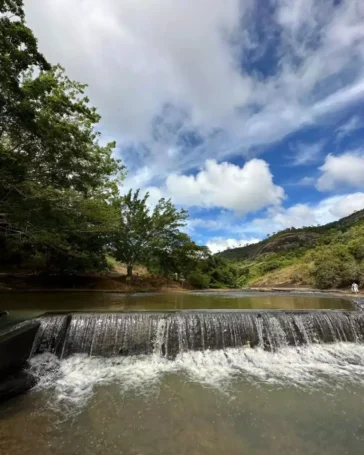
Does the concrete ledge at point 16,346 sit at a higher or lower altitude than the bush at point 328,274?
lower

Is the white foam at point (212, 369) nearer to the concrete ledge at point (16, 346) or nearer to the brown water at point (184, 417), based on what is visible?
the brown water at point (184, 417)

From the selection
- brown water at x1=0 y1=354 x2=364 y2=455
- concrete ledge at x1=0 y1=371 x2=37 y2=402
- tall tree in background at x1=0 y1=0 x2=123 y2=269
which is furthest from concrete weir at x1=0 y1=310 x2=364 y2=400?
tall tree in background at x1=0 y1=0 x2=123 y2=269

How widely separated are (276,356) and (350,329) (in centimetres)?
307

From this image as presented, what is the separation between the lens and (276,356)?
8414 millimetres

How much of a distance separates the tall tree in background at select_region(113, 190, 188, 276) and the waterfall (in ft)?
46.7

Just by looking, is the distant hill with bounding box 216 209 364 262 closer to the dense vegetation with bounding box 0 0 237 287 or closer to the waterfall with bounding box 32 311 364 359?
the dense vegetation with bounding box 0 0 237 287

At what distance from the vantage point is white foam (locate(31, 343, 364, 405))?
639 centimetres

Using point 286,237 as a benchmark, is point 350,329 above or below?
below

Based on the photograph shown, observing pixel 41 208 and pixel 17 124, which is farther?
pixel 41 208

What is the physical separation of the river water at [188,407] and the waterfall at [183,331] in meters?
0.41

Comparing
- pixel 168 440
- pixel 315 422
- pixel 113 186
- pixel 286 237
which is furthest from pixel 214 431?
pixel 286 237

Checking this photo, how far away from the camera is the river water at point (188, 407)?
13.6 ft

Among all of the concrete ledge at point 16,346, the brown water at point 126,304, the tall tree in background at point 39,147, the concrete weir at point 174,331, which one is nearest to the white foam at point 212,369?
the concrete weir at point 174,331

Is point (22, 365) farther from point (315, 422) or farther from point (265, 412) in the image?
point (315, 422)
